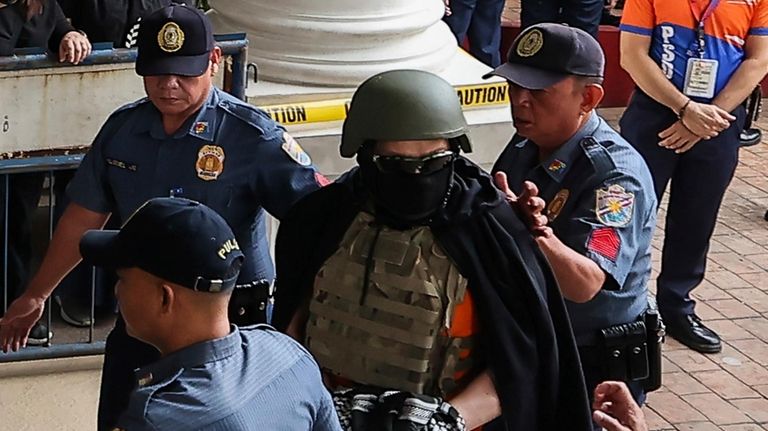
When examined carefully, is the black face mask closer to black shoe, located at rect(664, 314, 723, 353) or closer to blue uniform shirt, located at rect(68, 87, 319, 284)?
blue uniform shirt, located at rect(68, 87, 319, 284)

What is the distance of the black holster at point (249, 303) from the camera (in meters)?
3.68

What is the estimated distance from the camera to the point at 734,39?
5.95m

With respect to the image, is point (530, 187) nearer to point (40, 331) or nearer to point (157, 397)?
point (157, 397)

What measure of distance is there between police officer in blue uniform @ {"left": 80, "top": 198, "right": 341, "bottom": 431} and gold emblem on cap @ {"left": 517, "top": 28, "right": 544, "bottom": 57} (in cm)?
140

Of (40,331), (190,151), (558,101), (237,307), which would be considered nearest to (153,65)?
(190,151)

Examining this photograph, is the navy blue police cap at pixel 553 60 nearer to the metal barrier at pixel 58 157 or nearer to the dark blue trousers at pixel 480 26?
the metal barrier at pixel 58 157

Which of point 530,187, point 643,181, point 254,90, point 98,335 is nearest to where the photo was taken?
point 530,187

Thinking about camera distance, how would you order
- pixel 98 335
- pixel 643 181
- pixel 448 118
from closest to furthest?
pixel 448 118 → pixel 643 181 → pixel 98 335

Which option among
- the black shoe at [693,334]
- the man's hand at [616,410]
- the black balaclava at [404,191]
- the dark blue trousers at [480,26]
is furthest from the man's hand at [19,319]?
the dark blue trousers at [480,26]

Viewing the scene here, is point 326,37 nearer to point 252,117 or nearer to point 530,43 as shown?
point 252,117

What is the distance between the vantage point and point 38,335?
527cm

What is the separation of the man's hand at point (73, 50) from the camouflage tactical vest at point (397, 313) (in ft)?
6.59

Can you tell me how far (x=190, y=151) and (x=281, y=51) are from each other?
2115 millimetres

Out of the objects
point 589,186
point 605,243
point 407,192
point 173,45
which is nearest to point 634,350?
point 605,243
